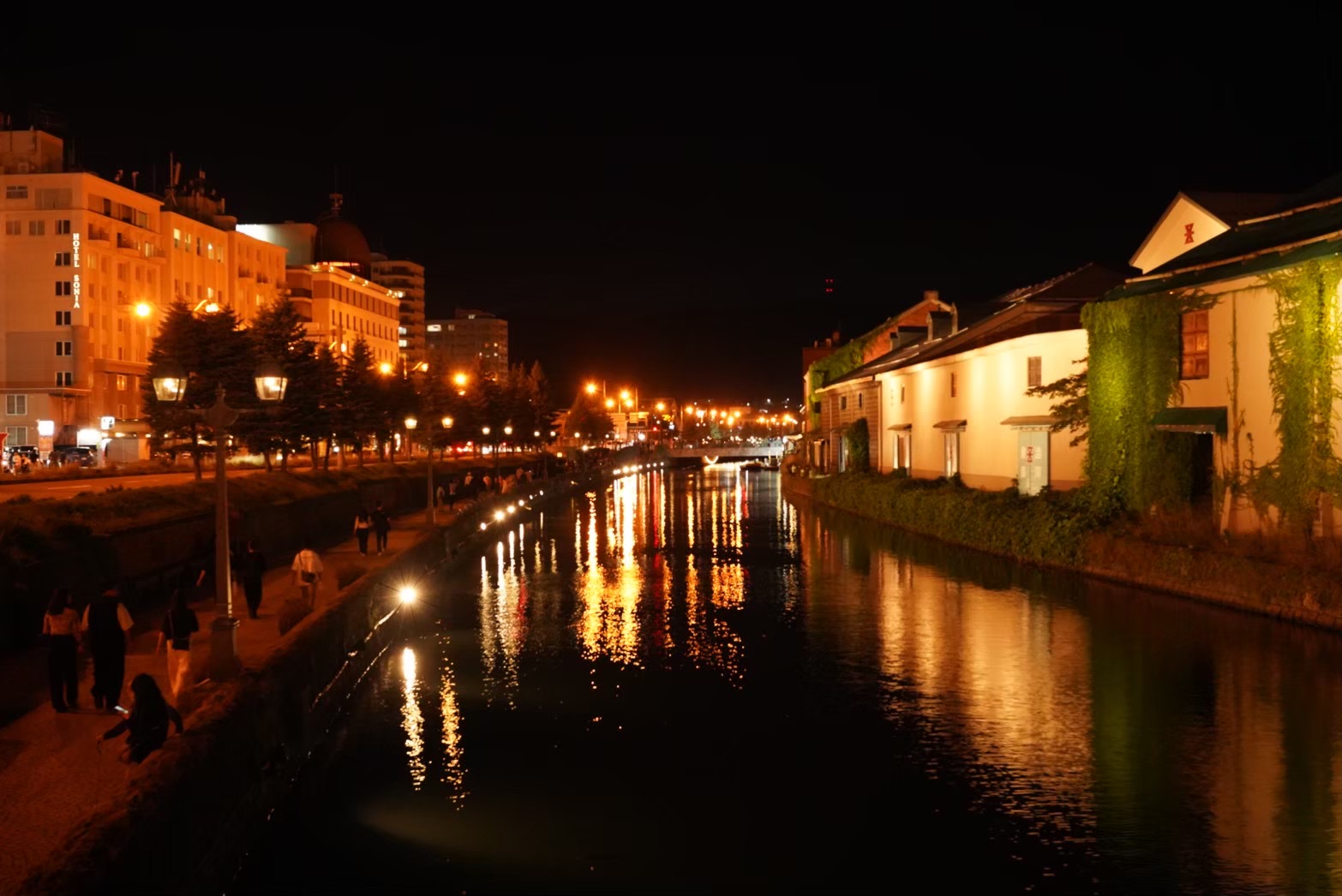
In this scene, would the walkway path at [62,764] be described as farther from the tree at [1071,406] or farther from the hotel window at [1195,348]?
the tree at [1071,406]

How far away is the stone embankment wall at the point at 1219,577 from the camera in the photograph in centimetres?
2158

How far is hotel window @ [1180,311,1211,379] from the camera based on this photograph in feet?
93.7

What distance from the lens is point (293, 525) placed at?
37688mm

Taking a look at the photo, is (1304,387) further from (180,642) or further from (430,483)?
(430,483)

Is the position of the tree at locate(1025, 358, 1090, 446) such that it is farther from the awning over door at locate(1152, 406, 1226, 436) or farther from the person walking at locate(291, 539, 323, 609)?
the person walking at locate(291, 539, 323, 609)

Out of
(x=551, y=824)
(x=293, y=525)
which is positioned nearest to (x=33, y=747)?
(x=551, y=824)

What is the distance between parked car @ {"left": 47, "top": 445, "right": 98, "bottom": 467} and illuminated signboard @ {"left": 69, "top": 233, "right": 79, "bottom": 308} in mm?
14010

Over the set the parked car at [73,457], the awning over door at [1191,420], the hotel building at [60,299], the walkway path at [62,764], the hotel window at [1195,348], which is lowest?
the walkway path at [62,764]

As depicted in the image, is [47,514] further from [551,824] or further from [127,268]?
[127,268]

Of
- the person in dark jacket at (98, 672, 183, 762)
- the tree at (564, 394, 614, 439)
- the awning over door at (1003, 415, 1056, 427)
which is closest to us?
the person in dark jacket at (98, 672, 183, 762)

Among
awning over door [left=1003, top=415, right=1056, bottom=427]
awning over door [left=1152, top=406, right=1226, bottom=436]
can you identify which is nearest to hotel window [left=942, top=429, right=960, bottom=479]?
awning over door [left=1003, top=415, right=1056, bottom=427]

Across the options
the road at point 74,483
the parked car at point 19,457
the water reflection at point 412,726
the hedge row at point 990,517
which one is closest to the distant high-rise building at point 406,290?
the parked car at point 19,457

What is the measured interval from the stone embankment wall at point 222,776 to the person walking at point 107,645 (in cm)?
149

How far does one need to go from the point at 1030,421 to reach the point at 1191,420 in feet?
34.5
